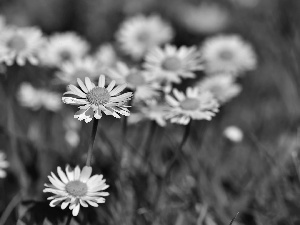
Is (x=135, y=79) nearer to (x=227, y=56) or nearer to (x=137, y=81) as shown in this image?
(x=137, y=81)

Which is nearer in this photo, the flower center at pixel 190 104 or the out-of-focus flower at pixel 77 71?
the flower center at pixel 190 104

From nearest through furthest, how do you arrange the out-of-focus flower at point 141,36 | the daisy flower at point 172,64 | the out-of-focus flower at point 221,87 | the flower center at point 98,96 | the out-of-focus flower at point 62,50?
A: the flower center at point 98,96
the daisy flower at point 172,64
the out-of-focus flower at point 221,87
the out-of-focus flower at point 62,50
the out-of-focus flower at point 141,36

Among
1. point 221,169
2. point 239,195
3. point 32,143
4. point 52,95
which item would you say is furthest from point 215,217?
point 52,95

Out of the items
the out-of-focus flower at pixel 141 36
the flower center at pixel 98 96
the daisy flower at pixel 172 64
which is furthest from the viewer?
the out-of-focus flower at pixel 141 36

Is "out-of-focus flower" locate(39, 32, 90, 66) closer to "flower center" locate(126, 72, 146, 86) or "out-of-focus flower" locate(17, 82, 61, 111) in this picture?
"out-of-focus flower" locate(17, 82, 61, 111)

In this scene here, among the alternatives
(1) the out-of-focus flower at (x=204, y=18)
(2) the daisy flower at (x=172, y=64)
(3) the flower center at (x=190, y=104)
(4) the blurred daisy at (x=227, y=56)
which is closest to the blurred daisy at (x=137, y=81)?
(2) the daisy flower at (x=172, y=64)

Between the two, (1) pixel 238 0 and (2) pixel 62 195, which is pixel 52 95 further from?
(1) pixel 238 0

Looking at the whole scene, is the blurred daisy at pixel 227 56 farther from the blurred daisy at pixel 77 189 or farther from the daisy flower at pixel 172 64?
the blurred daisy at pixel 77 189
